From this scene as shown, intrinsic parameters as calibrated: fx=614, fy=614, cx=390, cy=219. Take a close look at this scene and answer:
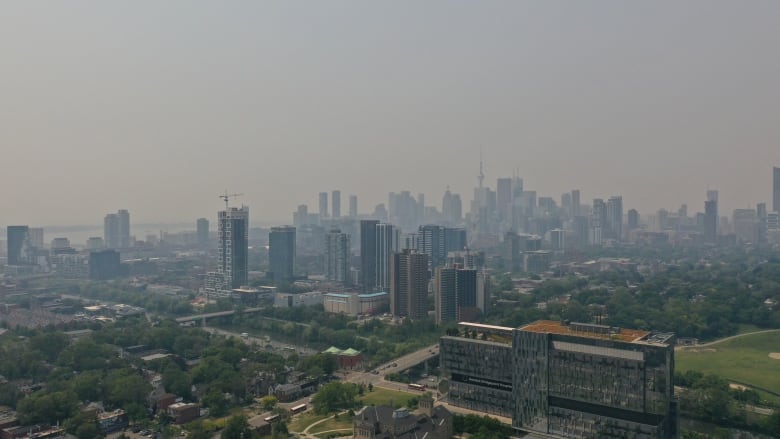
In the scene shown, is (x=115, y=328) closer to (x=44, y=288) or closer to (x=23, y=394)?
(x=23, y=394)

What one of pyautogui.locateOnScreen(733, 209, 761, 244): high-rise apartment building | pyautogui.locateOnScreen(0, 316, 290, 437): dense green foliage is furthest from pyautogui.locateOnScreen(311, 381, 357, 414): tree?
pyautogui.locateOnScreen(733, 209, 761, 244): high-rise apartment building

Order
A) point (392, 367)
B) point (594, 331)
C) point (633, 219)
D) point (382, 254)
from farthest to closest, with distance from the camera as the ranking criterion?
point (633, 219)
point (382, 254)
point (392, 367)
point (594, 331)

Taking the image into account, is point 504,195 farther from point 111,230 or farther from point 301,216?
point 111,230

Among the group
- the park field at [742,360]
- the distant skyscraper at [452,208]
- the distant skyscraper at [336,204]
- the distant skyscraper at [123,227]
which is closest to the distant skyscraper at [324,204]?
the distant skyscraper at [336,204]

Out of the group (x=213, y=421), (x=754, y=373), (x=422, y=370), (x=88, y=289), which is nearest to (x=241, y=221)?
(x=88, y=289)

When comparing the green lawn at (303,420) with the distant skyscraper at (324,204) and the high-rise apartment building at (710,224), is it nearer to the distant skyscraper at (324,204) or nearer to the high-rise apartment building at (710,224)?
the high-rise apartment building at (710,224)

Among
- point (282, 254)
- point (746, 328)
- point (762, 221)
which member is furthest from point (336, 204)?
point (746, 328)
